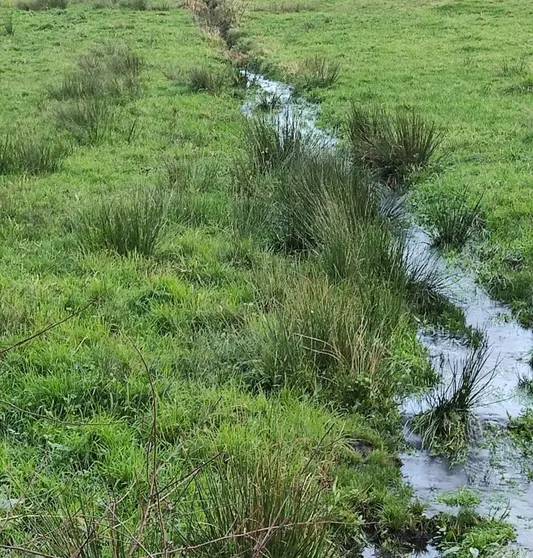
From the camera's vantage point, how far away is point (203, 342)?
5113 millimetres

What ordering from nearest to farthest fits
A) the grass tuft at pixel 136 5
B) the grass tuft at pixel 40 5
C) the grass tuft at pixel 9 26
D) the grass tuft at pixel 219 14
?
the grass tuft at pixel 9 26, the grass tuft at pixel 219 14, the grass tuft at pixel 40 5, the grass tuft at pixel 136 5

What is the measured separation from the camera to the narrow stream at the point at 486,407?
3.97 m

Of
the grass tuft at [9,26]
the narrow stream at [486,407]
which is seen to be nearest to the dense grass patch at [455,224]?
the narrow stream at [486,407]

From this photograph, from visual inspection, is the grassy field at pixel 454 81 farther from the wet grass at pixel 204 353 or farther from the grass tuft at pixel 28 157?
the grass tuft at pixel 28 157

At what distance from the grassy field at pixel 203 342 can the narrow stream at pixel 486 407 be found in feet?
0.52

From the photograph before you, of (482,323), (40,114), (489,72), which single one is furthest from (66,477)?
(489,72)

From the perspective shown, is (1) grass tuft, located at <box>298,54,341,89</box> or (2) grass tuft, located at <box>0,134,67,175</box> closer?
(2) grass tuft, located at <box>0,134,67,175</box>

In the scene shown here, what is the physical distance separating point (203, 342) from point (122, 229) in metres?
2.10

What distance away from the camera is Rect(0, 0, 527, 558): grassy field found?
303 cm

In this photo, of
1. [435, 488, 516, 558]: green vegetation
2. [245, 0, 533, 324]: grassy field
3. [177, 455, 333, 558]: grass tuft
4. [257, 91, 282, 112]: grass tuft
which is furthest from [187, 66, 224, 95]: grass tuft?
[177, 455, 333, 558]: grass tuft

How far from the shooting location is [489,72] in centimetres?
1495

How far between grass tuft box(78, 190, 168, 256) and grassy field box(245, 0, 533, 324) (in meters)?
3.38


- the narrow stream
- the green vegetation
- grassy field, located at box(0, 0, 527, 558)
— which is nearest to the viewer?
grassy field, located at box(0, 0, 527, 558)

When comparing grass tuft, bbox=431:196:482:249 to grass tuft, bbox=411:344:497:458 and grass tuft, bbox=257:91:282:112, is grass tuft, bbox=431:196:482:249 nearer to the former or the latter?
grass tuft, bbox=411:344:497:458
